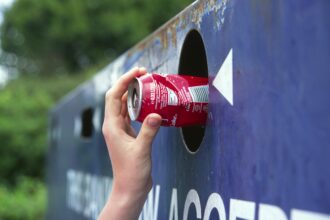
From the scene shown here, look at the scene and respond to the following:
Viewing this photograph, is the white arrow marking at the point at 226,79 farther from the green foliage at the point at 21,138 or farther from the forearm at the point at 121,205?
the green foliage at the point at 21,138

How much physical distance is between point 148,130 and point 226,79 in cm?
28

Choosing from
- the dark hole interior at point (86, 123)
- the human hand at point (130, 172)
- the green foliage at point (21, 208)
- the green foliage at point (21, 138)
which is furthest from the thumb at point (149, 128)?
the green foliage at point (21, 138)

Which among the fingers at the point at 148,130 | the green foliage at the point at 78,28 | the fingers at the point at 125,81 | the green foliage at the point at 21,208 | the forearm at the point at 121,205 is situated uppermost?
the green foliage at the point at 78,28

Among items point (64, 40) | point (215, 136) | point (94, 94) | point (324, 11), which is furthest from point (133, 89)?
point (64, 40)

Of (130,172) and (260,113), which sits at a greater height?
(260,113)

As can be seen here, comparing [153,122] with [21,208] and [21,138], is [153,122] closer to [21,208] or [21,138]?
[21,208]

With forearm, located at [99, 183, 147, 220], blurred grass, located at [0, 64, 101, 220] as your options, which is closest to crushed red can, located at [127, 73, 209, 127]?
forearm, located at [99, 183, 147, 220]

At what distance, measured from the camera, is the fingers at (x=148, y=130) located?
1942 mm

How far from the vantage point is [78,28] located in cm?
2948

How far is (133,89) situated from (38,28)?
29.8 m

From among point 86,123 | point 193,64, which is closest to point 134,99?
point 193,64

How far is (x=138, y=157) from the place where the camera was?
6.58 feet

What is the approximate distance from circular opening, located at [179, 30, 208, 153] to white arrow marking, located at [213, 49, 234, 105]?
1.34ft

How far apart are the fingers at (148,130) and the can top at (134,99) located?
0.22 feet
